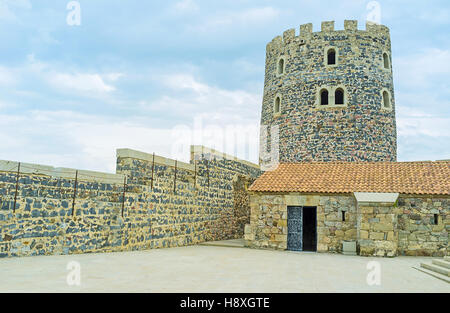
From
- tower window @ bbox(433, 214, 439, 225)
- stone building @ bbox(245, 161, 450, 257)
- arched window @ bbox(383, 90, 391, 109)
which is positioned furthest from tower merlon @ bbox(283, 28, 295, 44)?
tower window @ bbox(433, 214, 439, 225)

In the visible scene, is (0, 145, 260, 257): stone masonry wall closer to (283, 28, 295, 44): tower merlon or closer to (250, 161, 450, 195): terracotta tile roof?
(250, 161, 450, 195): terracotta tile roof

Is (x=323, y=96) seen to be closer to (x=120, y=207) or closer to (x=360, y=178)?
(x=360, y=178)

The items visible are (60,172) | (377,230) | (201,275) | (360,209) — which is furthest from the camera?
(360,209)

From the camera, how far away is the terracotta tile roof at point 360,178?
13.5m

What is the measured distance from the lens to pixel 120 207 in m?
11.5

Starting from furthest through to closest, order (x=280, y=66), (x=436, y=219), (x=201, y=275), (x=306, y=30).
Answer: (x=280, y=66)
(x=306, y=30)
(x=436, y=219)
(x=201, y=275)

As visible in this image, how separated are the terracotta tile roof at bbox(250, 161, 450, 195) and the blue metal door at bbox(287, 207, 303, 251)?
0.87m

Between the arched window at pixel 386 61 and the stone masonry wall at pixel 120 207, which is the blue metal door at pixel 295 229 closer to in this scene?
the stone masonry wall at pixel 120 207

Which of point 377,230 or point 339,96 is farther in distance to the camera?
point 339,96

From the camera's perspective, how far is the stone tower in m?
20.9

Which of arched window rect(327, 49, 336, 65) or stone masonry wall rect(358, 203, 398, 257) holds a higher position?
arched window rect(327, 49, 336, 65)

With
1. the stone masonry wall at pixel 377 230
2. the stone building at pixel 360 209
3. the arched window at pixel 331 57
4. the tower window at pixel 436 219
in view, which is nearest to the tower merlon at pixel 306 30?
the arched window at pixel 331 57

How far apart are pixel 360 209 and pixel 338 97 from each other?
34.6 feet

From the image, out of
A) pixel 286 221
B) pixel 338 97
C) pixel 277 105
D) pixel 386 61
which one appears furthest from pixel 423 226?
pixel 386 61
